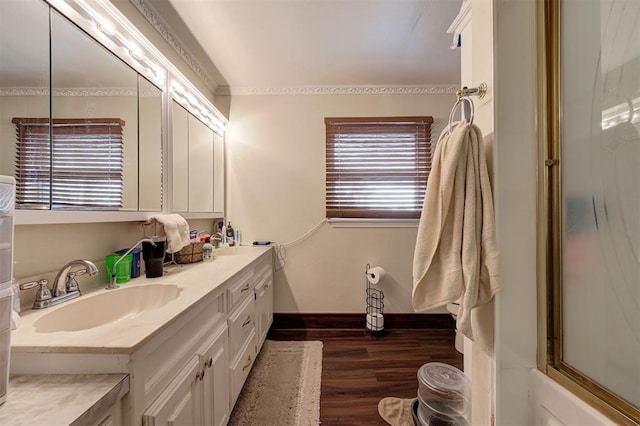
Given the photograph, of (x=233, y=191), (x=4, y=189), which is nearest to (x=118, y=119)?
(x=4, y=189)

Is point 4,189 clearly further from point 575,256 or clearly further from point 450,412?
point 450,412

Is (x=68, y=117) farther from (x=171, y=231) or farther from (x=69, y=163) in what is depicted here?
(x=171, y=231)

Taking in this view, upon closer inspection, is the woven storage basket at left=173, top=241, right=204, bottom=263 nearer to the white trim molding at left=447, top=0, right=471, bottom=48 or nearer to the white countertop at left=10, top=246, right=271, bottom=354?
the white countertop at left=10, top=246, right=271, bottom=354

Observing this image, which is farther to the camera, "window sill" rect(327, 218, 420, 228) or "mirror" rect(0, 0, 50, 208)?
"window sill" rect(327, 218, 420, 228)

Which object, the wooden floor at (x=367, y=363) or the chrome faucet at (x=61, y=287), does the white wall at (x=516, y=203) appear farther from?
the chrome faucet at (x=61, y=287)

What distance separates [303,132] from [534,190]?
2.06 m

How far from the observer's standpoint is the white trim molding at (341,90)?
236cm

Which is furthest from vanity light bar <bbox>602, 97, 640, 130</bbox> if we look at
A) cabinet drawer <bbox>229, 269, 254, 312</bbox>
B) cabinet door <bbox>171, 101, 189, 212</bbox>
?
cabinet door <bbox>171, 101, 189, 212</bbox>

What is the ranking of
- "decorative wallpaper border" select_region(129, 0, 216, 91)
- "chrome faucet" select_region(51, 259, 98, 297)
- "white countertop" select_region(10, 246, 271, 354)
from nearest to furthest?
"white countertop" select_region(10, 246, 271, 354)
"chrome faucet" select_region(51, 259, 98, 297)
"decorative wallpaper border" select_region(129, 0, 216, 91)

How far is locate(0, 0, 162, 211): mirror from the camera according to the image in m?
0.80

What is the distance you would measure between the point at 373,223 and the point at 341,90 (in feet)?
4.54

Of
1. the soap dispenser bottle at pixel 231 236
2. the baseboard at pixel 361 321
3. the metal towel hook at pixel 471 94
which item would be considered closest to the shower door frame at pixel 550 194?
the metal towel hook at pixel 471 94

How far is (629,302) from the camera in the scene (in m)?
0.51

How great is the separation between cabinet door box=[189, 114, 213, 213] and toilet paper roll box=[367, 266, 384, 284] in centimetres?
160
